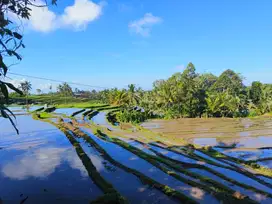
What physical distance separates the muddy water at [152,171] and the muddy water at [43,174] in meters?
1.58

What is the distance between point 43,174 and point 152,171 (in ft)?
10.6

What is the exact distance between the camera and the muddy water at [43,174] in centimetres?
607

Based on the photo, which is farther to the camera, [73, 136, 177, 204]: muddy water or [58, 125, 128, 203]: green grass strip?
[73, 136, 177, 204]: muddy water

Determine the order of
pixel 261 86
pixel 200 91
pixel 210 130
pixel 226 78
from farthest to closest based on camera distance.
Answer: pixel 226 78 < pixel 261 86 < pixel 200 91 < pixel 210 130

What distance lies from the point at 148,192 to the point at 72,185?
78.4 inches

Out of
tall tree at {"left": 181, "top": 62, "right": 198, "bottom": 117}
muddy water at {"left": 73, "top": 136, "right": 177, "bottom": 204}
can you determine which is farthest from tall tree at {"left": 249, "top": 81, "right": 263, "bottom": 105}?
muddy water at {"left": 73, "top": 136, "right": 177, "bottom": 204}

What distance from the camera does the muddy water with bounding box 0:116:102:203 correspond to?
607 centimetres

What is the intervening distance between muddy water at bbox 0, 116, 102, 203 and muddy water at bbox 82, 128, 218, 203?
1.58 metres

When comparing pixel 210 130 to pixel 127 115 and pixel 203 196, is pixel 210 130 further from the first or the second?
pixel 203 196

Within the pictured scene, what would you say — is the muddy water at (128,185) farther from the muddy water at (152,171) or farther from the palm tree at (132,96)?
the palm tree at (132,96)

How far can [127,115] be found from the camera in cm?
2373

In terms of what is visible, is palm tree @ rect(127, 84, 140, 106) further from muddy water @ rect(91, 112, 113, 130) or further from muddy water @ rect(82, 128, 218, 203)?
muddy water @ rect(82, 128, 218, 203)

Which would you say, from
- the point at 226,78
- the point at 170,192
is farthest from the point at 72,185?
the point at 226,78

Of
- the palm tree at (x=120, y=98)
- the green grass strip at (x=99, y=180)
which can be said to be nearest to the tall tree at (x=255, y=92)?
the palm tree at (x=120, y=98)
